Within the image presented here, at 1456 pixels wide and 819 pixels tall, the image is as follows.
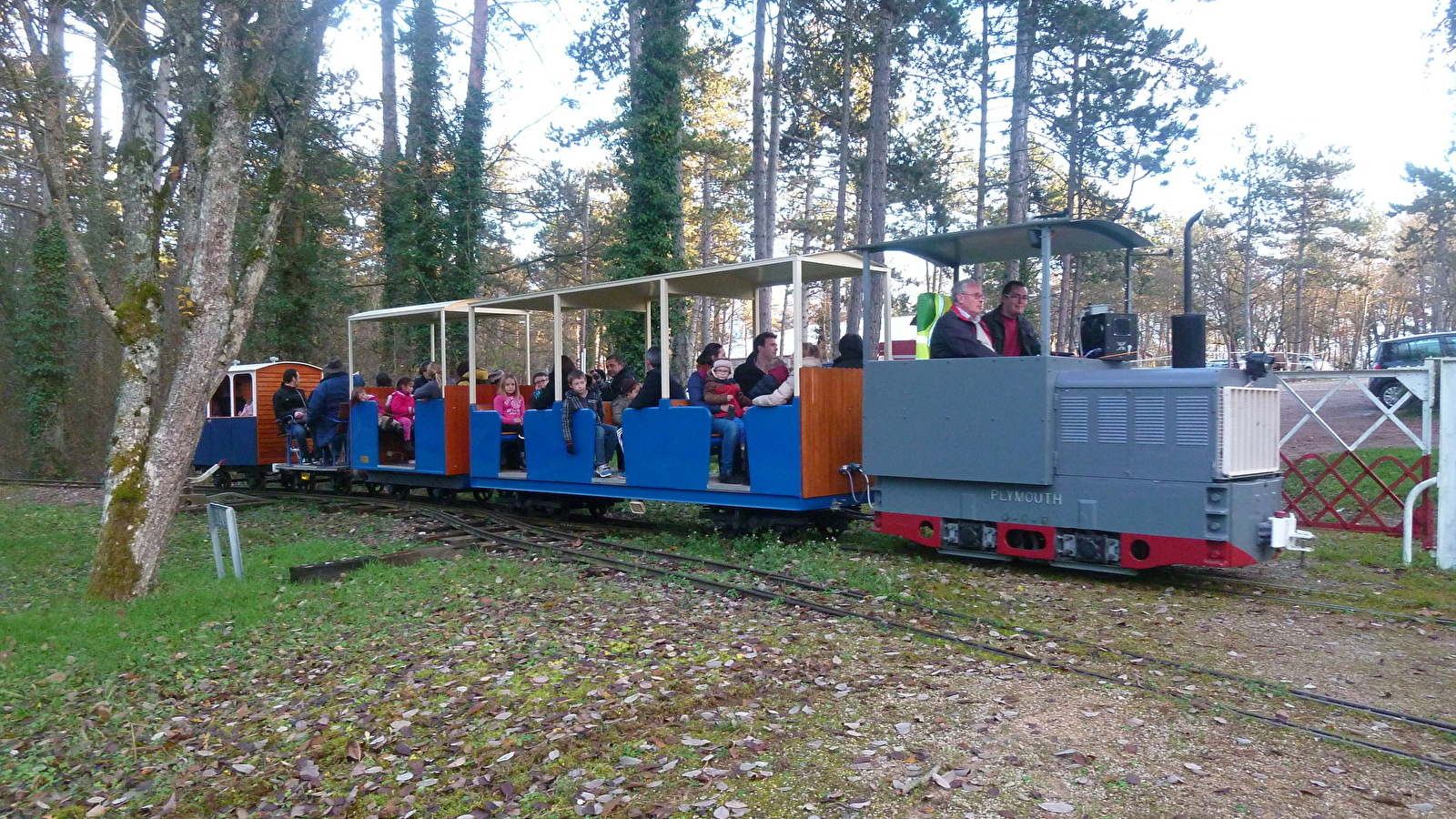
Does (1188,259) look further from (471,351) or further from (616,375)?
(471,351)

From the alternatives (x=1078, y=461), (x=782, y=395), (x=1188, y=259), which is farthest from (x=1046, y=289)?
(x=782, y=395)

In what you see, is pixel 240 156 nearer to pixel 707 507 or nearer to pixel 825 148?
pixel 707 507

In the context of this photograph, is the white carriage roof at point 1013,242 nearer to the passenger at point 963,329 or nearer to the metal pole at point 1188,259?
the passenger at point 963,329

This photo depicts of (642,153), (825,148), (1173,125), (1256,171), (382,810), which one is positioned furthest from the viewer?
(1256,171)

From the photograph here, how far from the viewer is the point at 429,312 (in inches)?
526

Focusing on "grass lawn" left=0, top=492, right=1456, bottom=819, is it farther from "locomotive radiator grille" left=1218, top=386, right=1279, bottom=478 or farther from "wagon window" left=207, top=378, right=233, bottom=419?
"wagon window" left=207, top=378, right=233, bottom=419

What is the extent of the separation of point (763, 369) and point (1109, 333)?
3282 mm

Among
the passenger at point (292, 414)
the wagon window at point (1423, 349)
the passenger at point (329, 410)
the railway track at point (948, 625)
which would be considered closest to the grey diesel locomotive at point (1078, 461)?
the railway track at point (948, 625)

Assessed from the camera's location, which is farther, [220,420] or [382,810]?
[220,420]


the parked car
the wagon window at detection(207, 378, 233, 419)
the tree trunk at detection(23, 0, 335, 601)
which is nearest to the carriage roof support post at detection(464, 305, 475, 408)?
the tree trunk at detection(23, 0, 335, 601)

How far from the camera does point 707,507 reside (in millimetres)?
10688

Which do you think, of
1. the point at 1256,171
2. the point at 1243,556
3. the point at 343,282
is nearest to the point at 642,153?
the point at 343,282

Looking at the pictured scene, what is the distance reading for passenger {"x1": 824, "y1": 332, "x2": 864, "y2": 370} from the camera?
31.1ft

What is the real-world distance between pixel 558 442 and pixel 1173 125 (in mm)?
17433
